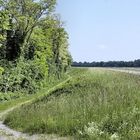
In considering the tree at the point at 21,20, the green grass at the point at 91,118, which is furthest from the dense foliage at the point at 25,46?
the green grass at the point at 91,118

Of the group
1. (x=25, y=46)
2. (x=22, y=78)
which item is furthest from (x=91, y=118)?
(x=25, y=46)

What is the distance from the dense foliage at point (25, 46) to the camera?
49800 mm

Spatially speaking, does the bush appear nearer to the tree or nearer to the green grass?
the tree

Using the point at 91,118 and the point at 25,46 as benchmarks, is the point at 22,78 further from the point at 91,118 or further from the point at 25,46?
the point at 91,118

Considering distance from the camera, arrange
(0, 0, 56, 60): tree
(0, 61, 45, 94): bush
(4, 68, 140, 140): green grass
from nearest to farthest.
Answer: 1. (4, 68, 140, 140): green grass
2. (0, 61, 45, 94): bush
3. (0, 0, 56, 60): tree

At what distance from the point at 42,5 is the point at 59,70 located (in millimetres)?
20538

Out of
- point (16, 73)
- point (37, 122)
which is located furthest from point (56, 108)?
point (16, 73)

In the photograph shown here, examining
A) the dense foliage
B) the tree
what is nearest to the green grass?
the dense foliage

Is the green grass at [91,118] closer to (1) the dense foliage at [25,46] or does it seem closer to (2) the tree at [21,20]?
(1) the dense foliage at [25,46]

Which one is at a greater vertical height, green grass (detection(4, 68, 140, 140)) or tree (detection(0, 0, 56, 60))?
tree (detection(0, 0, 56, 60))

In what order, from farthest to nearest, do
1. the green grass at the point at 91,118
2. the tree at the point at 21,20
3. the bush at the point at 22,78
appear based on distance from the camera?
1. the tree at the point at 21,20
2. the bush at the point at 22,78
3. the green grass at the point at 91,118

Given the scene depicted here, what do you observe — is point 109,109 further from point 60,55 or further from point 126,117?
point 60,55

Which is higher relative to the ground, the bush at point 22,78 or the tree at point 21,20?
the tree at point 21,20

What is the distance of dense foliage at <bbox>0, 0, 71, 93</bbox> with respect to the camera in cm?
4980
